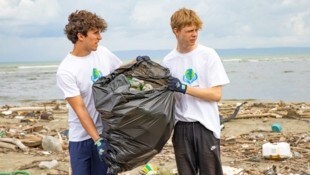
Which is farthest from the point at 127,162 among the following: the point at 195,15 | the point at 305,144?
the point at 305,144

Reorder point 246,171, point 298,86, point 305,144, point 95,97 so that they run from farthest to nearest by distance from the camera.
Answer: point 298,86 < point 305,144 < point 246,171 < point 95,97

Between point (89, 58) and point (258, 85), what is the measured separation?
851 inches

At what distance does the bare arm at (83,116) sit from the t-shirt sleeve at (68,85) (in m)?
0.04

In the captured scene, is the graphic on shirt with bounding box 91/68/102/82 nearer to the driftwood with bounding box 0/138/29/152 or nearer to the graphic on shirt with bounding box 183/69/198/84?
the graphic on shirt with bounding box 183/69/198/84

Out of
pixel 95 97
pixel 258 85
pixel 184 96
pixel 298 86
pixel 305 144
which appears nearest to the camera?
pixel 95 97

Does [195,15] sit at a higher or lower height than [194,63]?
higher

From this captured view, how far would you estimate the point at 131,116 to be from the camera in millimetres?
3506

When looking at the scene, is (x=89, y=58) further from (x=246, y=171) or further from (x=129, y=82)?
(x=246, y=171)

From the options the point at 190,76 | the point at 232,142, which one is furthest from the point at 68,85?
the point at 232,142

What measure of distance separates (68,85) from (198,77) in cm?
103

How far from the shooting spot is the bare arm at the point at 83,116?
3.64 metres

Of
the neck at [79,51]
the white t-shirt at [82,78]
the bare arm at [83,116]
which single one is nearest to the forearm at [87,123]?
the bare arm at [83,116]

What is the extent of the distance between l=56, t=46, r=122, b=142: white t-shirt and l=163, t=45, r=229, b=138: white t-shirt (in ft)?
1.87

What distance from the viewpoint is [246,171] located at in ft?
22.2
